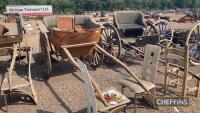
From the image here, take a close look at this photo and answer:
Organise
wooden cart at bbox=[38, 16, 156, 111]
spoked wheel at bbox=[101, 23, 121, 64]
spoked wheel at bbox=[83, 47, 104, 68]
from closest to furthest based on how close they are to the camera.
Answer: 1. wooden cart at bbox=[38, 16, 156, 111]
2. spoked wheel at bbox=[83, 47, 104, 68]
3. spoked wheel at bbox=[101, 23, 121, 64]

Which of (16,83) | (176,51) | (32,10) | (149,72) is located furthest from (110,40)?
(32,10)

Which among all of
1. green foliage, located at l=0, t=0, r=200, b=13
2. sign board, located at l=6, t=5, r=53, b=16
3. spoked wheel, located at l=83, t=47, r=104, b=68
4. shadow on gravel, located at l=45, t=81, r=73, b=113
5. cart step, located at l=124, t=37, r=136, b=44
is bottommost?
green foliage, located at l=0, t=0, r=200, b=13

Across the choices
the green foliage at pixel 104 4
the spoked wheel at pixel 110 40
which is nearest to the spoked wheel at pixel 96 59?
the spoked wheel at pixel 110 40

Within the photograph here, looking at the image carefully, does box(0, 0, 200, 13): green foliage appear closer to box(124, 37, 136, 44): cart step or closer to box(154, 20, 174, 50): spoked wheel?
box(154, 20, 174, 50): spoked wheel

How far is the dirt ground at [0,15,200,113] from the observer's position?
584cm

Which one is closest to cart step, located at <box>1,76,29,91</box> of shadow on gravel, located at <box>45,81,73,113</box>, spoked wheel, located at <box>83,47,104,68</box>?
shadow on gravel, located at <box>45,81,73,113</box>

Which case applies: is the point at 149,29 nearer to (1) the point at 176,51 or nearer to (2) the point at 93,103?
(1) the point at 176,51

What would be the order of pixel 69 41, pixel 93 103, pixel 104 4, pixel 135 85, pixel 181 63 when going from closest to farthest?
pixel 93 103 < pixel 135 85 < pixel 181 63 < pixel 69 41 < pixel 104 4

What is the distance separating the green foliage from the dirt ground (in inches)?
2797

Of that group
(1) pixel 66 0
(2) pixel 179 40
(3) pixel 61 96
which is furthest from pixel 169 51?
(1) pixel 66 0

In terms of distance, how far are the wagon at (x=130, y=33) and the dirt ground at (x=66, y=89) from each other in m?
0.61

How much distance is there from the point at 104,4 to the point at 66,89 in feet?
306

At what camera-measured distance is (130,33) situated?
940 cm

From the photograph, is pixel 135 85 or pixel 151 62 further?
pixel 151 62
